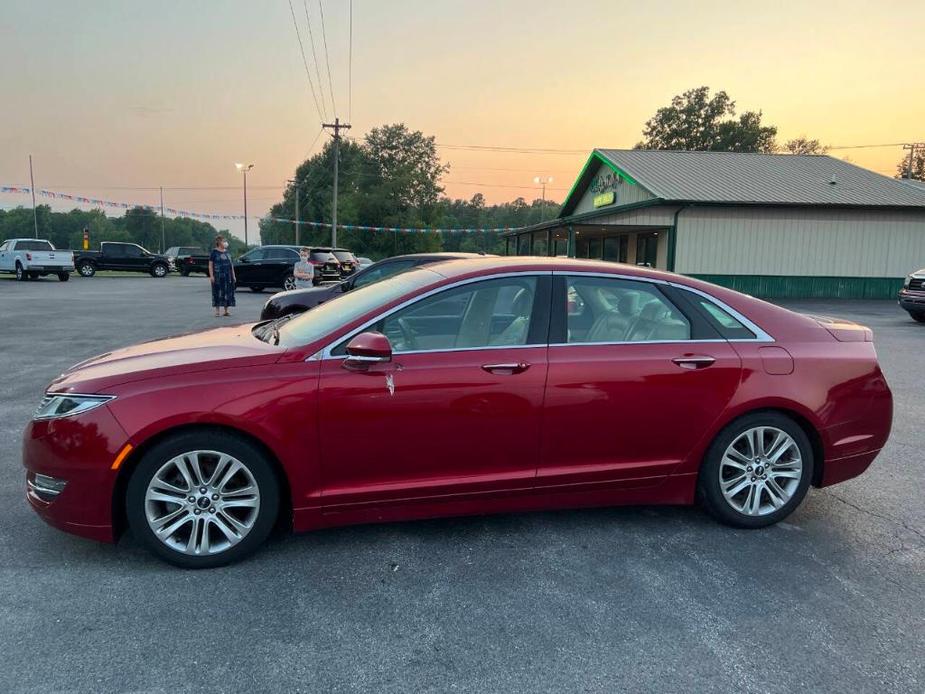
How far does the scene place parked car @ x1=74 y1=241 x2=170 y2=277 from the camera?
32406 millimetres

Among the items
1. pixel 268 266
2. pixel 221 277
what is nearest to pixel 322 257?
pixel 268 266

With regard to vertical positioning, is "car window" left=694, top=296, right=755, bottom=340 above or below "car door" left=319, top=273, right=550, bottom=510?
above

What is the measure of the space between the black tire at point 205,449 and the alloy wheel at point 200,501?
2 centimetres

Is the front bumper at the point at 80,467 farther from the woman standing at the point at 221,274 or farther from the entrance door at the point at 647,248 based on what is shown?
the entrance door at the point at 647,248

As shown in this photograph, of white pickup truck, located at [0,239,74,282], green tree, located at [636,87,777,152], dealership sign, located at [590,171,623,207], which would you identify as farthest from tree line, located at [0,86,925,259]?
white pickup truck, located at [0,239,74,282]

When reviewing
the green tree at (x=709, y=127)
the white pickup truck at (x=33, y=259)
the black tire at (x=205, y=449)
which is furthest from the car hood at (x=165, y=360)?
the green tree at (x=709, y=127)

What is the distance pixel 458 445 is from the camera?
3.30 m

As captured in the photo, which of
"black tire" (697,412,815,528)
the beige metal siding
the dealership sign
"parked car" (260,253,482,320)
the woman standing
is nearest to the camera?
"black tire" (697,412,815,528)

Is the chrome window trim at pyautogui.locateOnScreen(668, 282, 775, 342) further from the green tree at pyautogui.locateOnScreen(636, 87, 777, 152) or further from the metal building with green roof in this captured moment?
the green tree at pyautogui.locateOnScreen(636, 87, 777, 152)

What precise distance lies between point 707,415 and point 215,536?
2.71 m

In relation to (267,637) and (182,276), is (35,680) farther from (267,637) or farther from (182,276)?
(182,276)

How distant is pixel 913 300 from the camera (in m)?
14.6

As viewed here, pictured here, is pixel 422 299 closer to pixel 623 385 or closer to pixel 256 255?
pixel 623 385

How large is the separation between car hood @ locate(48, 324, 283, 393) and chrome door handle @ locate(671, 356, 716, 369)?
217 cm
